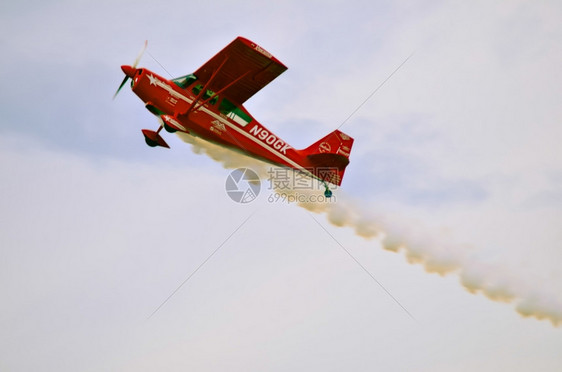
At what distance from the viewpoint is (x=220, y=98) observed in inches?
1057

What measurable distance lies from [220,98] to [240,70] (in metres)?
1.18

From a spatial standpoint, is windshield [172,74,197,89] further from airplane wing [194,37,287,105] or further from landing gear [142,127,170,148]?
landing gear [142,127,170,148]

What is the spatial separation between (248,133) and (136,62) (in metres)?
4.00

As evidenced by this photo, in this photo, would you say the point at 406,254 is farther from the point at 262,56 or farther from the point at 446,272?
the point at 262,56

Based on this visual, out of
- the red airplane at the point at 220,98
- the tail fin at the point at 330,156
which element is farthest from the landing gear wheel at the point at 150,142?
the tail fin at the point at 330,156

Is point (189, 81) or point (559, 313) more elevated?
point (559, 313)

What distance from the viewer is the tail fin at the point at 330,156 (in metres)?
27.9

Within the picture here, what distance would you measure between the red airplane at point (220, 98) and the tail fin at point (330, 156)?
0.45 feet

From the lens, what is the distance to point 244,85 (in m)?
26.6

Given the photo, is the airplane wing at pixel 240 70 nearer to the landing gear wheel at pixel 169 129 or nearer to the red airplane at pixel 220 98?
the red airplane at pixel 220 98

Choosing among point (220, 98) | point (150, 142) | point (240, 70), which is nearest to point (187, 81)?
point (220, 98)

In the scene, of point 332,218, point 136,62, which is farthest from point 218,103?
point 332,218

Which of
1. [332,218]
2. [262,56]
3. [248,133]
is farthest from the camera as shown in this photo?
[332,218]

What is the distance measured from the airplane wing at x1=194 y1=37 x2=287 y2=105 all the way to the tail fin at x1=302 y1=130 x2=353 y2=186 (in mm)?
3069
